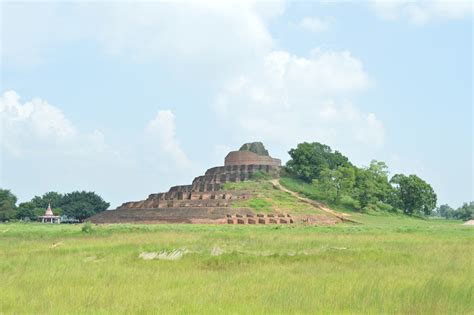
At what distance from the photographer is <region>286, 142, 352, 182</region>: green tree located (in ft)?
229

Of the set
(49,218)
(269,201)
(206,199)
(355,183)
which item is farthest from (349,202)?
(49,218)

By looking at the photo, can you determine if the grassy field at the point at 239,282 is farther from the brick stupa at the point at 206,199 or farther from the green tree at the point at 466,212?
the green tree at the point at 466,212

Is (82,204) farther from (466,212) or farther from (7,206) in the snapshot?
(466,212)

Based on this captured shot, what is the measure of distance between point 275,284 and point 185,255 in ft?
17.8

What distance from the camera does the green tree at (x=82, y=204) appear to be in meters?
92.1

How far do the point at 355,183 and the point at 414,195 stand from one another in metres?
9.41

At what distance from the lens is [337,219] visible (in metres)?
53.6

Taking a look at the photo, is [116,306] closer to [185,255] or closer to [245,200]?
[185,255]

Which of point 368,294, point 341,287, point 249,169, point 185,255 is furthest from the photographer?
Answer: point 249,169

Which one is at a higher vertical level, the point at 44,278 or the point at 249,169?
the point at 249,169

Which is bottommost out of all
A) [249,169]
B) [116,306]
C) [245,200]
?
[116,306]

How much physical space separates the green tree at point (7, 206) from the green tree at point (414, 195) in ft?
179

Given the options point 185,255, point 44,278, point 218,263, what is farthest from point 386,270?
point 44,278

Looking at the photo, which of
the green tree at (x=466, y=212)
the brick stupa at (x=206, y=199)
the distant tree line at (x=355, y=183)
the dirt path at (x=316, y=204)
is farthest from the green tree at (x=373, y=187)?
the green tree at (x=466, y=212)
